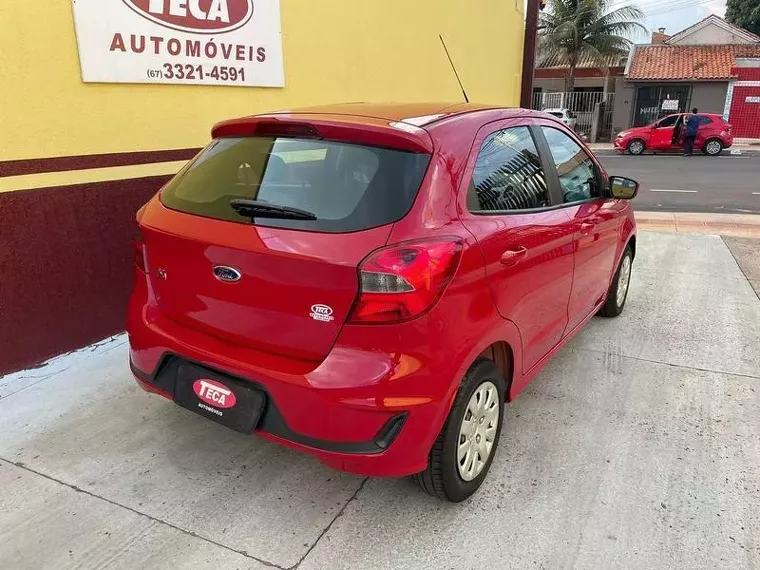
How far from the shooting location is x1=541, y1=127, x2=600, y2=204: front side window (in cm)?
345

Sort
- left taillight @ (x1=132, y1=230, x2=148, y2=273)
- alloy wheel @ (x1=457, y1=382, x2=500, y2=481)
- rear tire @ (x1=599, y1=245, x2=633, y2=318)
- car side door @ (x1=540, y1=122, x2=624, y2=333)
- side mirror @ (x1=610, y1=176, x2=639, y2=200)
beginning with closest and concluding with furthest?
alloy wheel @ (x1=457, y1=382, x2=500, y2=481) < left taillight @ (x1=132, y1=230, x2=148, y2=273) < car side door @ (x1=540, y1=122, x2=624, y2=333) < side mirror @ (x1=610, y1=176, x2=639, y2=200) < rear tire @ (x1=599, y1=245, x2=633, y2=318)

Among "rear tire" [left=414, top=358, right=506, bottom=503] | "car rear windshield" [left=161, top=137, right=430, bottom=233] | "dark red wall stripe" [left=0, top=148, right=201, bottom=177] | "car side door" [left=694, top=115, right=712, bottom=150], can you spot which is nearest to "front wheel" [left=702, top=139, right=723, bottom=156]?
"car side door" [left=694, top=115, right=712, bottom=150]

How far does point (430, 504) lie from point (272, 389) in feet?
3.01

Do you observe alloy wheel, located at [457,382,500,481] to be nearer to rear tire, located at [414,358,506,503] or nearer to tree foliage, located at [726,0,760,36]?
rear tire, located at [414,358,506,503]

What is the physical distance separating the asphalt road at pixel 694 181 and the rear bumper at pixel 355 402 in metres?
10.2

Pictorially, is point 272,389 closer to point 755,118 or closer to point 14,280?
point 14,280

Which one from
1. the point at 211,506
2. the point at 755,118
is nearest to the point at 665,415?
the point at 211,506

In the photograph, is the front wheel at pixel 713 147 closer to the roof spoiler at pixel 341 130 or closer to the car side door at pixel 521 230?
the car side door at pixel 521 230

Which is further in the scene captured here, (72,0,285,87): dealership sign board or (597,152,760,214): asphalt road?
(597,152,760,214): asphalt road

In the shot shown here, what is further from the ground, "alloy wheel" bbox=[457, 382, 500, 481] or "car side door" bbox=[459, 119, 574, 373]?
"car side door" bbox=[459, 119, 574, 373]

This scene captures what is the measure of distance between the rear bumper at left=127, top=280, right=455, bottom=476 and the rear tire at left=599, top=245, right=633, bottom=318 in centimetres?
289

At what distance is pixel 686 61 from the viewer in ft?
96.4

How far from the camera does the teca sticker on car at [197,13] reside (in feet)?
13.3

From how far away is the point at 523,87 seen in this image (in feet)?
37.4
